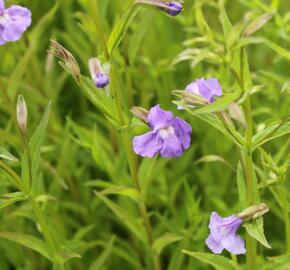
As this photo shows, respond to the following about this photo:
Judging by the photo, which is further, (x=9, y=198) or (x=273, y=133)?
(x=9, y=198)

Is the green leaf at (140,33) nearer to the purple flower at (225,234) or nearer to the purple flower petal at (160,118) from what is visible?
the purple flower petal at (160,118)

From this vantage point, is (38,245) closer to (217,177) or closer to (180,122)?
(180,122)

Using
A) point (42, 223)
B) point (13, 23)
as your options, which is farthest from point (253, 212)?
point (13, 23)

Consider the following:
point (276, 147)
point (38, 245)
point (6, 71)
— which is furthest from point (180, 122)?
point (6, 71)

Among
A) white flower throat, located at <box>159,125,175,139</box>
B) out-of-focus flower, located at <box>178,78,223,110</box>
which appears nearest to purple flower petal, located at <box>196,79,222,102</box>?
out-of-focus flower, located at <box>178,78,223,110</box>

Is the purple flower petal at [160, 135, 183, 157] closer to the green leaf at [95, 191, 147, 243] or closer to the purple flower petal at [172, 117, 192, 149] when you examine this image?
the purple flower petal at [172, 117, 192, 149]

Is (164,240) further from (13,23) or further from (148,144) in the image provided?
(13,23)

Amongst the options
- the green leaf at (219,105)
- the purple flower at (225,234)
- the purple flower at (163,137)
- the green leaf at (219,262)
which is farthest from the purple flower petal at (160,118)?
the green leaf at (219,262)
